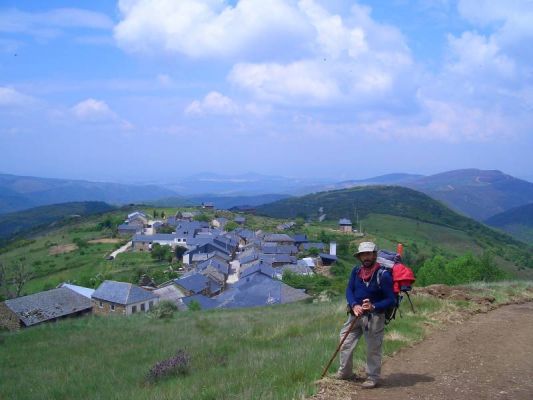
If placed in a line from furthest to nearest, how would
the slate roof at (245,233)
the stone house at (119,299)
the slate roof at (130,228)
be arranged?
→ the slate roof at (130,228) → the slate roof at (245,233) → the stone house at (119,299)

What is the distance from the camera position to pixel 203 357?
955 centimetres

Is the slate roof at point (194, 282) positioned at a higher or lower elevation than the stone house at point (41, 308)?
lower

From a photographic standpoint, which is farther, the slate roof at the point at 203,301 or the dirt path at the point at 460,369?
the slate roof at the point at 203,301

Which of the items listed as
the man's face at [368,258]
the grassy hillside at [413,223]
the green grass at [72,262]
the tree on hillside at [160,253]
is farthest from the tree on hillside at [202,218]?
the man's face at [368,258]

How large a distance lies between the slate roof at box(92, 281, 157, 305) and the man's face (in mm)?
36800

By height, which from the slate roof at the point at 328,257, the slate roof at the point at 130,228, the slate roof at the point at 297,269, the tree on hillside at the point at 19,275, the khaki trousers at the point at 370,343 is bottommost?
the tree on hillside at the point at 19,275

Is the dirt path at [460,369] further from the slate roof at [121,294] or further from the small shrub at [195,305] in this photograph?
the slate roof at [121,294]

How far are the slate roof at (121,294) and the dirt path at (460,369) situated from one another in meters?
34.4

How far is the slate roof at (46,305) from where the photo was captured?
32500 mm

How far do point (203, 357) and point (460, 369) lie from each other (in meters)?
4.82

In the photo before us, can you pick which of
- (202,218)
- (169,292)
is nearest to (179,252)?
(202,218)

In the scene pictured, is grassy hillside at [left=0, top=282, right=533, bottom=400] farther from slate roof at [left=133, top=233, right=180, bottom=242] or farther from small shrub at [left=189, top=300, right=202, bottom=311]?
slate roof at [left=133, top=233, right=180, bottom=242]

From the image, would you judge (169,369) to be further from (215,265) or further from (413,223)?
(413,223)

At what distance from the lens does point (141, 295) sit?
41.7 m
